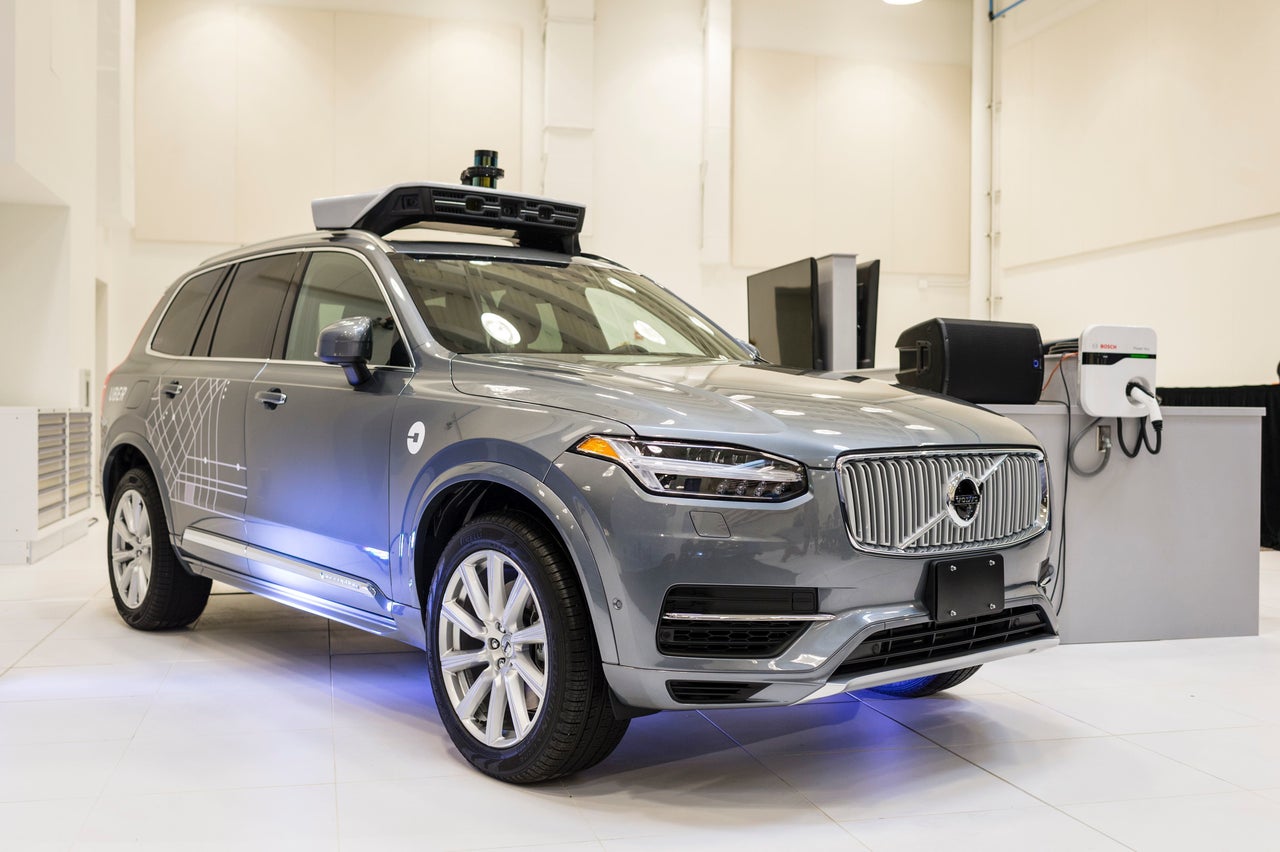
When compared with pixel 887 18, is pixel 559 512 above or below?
below

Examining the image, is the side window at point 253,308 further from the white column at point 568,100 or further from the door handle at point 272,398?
the white column at point 568,100

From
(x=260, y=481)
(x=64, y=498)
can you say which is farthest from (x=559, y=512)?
(x=64, y=498)

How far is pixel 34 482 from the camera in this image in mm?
7203

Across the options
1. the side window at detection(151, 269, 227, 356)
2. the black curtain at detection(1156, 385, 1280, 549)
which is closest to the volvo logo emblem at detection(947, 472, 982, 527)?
the side window at detection(151, 269, 227, 356)

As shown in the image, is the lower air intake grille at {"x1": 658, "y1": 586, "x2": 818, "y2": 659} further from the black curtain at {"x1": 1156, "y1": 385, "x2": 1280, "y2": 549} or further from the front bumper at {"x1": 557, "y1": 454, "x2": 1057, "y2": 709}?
the black curtain at {"x1": 1156, "y1": 385, "x2": 1280, "y2": 549}

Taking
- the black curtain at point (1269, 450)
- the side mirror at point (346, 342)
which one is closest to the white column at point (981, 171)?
the black curtain at point (1269, 450)

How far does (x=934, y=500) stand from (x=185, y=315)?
3332 mm

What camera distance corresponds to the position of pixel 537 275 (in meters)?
3.86

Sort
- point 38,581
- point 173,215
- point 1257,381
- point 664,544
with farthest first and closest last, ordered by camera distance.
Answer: point 173,215 < point 1257,381 < point 38,581 < point 664,544

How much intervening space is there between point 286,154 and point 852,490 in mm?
12468

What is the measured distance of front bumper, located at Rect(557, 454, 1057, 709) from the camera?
2.58 m

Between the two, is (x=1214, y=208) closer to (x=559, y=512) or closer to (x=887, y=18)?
(x=887, y=18)

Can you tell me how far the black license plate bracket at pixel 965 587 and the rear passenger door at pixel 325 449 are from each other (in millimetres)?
1561

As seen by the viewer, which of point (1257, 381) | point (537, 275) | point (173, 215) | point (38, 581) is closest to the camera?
point (537, 275)
